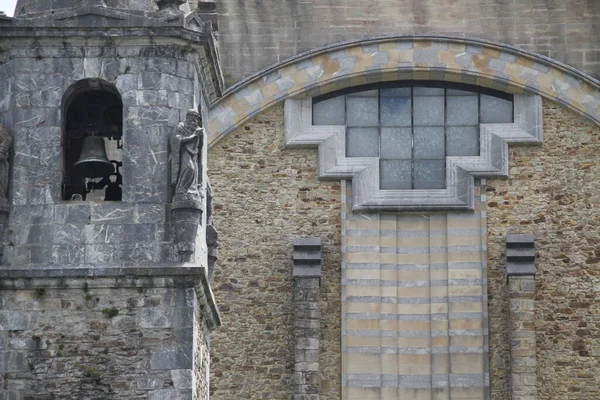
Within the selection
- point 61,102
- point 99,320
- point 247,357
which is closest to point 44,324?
point 99,320

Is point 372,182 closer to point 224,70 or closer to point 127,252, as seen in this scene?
point 224,70

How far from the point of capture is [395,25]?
49625 mm

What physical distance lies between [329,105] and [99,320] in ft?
48.0

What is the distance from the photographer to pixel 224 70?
49156 mm

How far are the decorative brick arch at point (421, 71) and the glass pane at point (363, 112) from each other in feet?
1.15

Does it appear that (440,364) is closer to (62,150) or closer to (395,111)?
(395,111)

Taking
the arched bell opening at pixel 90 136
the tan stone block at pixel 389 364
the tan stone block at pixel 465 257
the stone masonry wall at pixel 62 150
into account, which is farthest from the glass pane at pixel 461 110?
the stone masonry wall at pixel 62 150

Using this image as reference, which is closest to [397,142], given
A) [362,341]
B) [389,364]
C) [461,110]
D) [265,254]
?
[461,110]

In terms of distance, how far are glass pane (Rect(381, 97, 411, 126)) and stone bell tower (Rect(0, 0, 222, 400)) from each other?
12331 millimetres

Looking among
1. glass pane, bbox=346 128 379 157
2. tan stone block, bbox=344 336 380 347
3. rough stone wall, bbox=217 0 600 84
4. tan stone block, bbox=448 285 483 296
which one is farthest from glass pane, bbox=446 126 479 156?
tan stone block, bbox=344 336 380 347

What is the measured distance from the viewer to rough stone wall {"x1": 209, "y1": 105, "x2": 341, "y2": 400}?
4809 cm

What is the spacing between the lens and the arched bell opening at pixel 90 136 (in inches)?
1444

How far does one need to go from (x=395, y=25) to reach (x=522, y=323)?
18.6 feet

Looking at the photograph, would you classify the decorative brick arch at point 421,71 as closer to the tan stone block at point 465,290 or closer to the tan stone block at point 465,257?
the tan stone block at point 465,257
